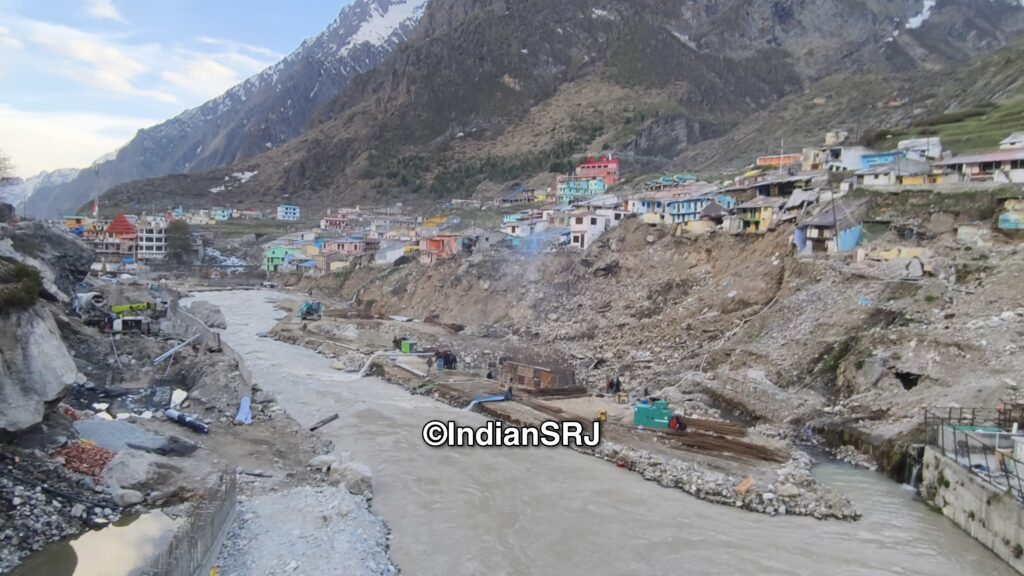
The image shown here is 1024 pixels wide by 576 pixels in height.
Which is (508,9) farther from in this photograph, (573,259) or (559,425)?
(559,425)

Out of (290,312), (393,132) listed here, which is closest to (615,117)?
(393,132)

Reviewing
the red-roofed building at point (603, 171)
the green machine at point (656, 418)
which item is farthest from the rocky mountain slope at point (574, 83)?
the green machine at point (656, 418)

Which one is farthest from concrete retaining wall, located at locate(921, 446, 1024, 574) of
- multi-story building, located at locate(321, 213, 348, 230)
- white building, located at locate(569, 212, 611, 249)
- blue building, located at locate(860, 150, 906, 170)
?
multi-story building, located at locate(321, 213, 348, 230)

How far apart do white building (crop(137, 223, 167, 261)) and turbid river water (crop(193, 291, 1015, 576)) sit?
7240 centimetres

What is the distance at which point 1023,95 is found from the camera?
53.6 metres

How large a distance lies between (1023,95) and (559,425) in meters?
54.4

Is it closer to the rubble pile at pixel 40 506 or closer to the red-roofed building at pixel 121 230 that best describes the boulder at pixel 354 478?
the rubble pile at pixel 40 506

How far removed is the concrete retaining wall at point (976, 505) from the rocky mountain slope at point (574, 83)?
89.0m

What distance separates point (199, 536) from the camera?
11.1 m

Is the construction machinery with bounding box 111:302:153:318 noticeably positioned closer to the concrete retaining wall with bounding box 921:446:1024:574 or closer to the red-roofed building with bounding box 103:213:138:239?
the concrete retaining wall with bounding box 921:446:1024:574

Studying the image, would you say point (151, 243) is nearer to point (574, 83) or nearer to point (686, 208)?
point (686, 208)

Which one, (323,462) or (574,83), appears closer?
(323,462)

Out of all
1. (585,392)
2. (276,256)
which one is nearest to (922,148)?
(585,392)

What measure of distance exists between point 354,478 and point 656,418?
939cm
